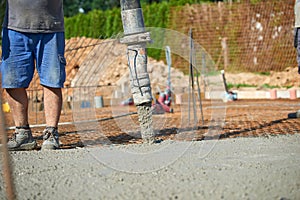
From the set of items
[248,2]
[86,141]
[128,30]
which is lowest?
[86,141]

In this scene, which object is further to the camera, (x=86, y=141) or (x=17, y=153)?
(x=86, y=141)

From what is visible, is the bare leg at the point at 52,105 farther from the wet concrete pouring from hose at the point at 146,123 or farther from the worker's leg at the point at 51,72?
the wet concrete pouring from hose at the point at 146,123

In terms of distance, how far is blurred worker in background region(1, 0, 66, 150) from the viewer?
13.6 ft

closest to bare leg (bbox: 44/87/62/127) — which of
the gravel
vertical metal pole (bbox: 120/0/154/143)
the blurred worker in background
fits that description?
the blurred worker in background

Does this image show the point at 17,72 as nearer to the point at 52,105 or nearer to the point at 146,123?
the point at 52,105

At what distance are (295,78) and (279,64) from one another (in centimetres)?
89

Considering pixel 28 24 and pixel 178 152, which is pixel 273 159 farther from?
pixel 28 24

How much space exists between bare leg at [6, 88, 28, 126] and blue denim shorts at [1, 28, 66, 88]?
8cm

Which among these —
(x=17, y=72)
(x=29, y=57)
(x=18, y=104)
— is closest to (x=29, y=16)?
(x=29, y=57)

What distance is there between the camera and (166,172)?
2830 millimetres

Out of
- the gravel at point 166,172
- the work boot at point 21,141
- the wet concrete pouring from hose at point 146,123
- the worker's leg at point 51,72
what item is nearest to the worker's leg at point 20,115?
the work boot at point 21,141

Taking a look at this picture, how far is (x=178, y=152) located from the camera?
11.7 feet

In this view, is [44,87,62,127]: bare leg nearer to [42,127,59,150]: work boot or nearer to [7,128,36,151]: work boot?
[42,127,59,150]: work boot

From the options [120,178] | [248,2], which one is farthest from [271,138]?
[248,2]
